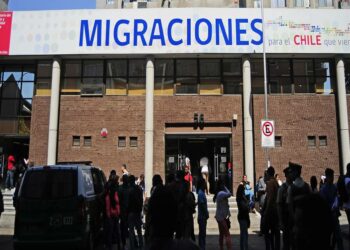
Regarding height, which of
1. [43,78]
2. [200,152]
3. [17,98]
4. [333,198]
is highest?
[43,78]

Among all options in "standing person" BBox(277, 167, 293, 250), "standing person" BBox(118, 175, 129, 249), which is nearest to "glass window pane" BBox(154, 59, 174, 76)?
"standing person" BBox(118, 175, 129, 249)

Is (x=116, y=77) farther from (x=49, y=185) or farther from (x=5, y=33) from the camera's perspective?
(x=49, y=185)

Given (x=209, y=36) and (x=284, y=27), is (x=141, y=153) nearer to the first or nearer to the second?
(x=209, y=36)

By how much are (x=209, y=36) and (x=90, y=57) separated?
24.1 feet

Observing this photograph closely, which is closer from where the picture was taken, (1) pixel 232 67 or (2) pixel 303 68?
(1) pixel 232 67

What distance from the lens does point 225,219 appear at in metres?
9.70

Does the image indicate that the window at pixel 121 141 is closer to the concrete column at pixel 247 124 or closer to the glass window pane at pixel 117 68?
the glass window pane at pixel 117 68

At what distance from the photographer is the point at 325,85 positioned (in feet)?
78.3

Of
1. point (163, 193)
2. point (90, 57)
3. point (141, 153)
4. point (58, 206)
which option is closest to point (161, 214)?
point (163, 193)

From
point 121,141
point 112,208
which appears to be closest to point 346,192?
point 112,208

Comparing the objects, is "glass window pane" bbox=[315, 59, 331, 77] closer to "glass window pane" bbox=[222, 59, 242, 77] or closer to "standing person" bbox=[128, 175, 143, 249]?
"glass window pane" bbox=[222, 59, 242, 77]

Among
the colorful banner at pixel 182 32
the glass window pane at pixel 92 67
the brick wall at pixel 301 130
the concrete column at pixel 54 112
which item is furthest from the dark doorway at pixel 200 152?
the concrete column at pixel 54 112

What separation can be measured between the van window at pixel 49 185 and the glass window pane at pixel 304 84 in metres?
17.9

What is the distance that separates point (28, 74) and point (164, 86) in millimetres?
8899
